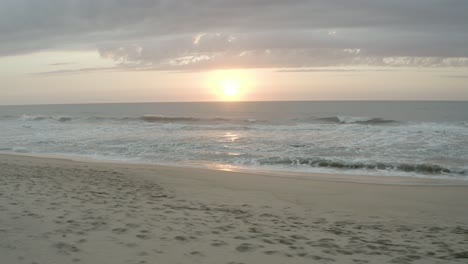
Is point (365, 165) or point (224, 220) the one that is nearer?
point (224, 220)

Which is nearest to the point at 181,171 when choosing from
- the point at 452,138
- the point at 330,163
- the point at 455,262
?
the point at 330,163

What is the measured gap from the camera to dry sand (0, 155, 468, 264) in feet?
14.1

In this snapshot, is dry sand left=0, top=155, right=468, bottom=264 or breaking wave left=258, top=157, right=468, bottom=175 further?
breaking wave left=258, top=157, right=468, bottom=175

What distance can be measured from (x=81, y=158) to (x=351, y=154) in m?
11.1

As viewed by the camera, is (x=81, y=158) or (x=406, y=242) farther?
(x=81, y=158)

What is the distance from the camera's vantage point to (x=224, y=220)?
588 cm

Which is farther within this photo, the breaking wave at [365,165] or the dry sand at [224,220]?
the breaking wave at [365,165]

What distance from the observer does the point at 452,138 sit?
20.9 m

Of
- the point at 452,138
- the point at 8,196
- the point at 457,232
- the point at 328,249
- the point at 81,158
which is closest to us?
the point at 328,249

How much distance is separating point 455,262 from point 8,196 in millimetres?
6989

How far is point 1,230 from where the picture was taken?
464 centimetres

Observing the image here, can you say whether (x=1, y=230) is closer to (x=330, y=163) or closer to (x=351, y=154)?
(x=330, y=163)

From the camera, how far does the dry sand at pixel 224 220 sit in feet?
14.1

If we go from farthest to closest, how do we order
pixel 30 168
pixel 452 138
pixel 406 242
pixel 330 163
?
pixel 452 138, pixel 330 163, pixel 30 168, pixel 406 242
